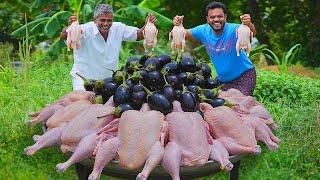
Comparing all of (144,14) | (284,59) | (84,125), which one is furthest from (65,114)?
(284,59)

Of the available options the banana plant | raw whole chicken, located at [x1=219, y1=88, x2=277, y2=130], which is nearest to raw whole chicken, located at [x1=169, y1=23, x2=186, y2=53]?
raw whole chicken, located at [x1=219, y1=88, x2=277, y2=130]

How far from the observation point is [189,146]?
109 inches

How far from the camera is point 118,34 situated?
4605 millimetres

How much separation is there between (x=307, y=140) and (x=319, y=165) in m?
0.20

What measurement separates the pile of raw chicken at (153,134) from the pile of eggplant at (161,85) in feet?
0.04

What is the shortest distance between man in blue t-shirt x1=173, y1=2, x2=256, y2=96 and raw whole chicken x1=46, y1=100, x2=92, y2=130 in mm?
1557

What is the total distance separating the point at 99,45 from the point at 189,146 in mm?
1991

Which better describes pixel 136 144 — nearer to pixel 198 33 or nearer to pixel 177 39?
pixel 177 39

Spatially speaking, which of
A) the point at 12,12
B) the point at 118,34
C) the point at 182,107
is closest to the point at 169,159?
the point at 182,107

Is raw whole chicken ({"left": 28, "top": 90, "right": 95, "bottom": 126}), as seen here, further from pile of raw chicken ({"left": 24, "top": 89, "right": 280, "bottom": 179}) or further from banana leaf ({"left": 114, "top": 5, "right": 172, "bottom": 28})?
banana leaf ({"left": 114, "top": 5, "right": 172, "bottom": 28})

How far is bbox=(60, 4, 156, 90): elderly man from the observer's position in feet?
14.7

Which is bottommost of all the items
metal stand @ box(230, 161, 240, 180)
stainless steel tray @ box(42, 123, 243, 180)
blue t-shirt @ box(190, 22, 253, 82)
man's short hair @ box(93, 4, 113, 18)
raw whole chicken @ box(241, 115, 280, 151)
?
metal stand @ box(230, 161, 240, 180)

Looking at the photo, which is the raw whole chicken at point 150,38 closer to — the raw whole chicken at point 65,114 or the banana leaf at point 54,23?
the raw whole chicken at point 65,114

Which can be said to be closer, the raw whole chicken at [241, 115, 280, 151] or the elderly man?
the raw whole chicken at [241, 115, 280, 151]
